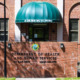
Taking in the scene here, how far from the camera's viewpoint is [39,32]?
53.4ft

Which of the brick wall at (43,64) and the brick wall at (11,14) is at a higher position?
the brick wall at (11,14)

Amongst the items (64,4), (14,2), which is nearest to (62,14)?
(64,4)

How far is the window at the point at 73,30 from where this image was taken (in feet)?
53.4

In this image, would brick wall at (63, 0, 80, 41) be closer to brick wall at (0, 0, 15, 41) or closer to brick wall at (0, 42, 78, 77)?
brick wall at (0, 0, 15, 41)

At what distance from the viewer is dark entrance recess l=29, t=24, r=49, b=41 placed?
1618 cm

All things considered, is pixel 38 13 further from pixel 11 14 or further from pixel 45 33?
pixel 11 14

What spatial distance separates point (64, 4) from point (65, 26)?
1727 mm

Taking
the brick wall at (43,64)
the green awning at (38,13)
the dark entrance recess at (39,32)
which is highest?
the green awning at (38,13)

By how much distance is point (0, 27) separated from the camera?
1614cm

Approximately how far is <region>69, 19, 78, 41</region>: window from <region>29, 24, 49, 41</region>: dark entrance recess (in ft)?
6.30

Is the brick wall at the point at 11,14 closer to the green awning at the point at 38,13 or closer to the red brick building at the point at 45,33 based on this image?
the red brick building at the point at 45,33

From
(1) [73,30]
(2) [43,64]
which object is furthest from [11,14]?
(2) [43,64]

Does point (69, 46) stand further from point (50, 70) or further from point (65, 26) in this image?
point (65, 26)

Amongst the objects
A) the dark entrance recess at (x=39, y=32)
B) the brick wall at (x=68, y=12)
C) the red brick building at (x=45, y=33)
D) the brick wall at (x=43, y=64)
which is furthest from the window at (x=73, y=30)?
the brick wall at (x=43, y=64)
